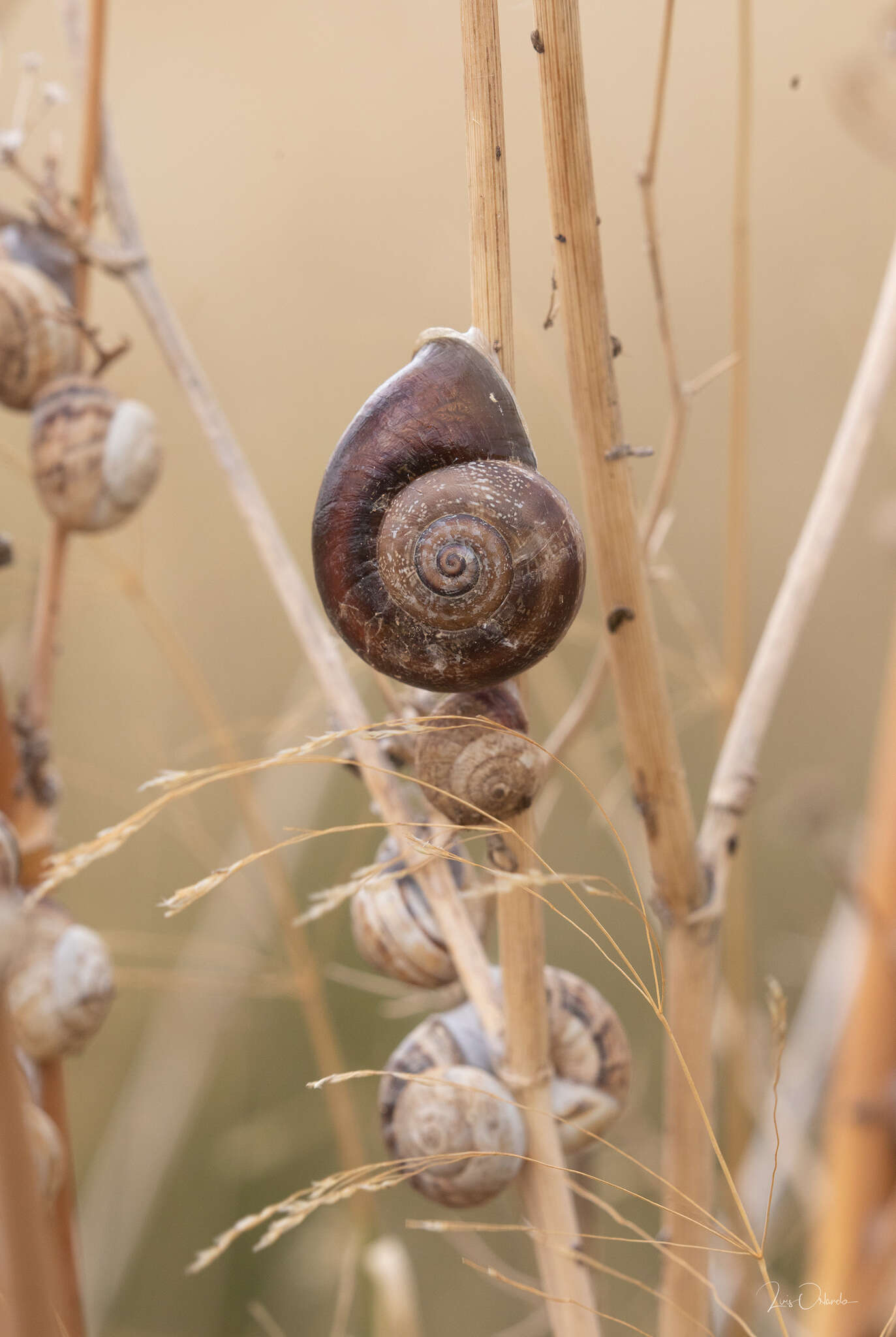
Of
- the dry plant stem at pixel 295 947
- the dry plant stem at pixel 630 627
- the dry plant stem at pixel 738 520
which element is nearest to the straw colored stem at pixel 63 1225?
the dry plant stem at pixel 295 947

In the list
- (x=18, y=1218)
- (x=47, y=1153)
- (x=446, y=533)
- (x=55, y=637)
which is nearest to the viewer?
(x=18, y=1218)

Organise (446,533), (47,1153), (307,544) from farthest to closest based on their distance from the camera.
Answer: (307,544) < (47,1153) < (446,533)

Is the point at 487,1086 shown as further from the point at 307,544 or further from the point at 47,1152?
the point at 307,544

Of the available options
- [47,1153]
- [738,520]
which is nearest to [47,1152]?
[47,1153]

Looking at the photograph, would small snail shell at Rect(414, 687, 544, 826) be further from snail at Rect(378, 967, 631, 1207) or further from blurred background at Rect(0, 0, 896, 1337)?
blurred background at Rect(0, 0, 896, 1337)

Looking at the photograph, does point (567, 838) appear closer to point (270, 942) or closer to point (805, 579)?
point (270, 942)

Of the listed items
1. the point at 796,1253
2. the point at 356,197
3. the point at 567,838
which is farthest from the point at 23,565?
the point at 796,1253
